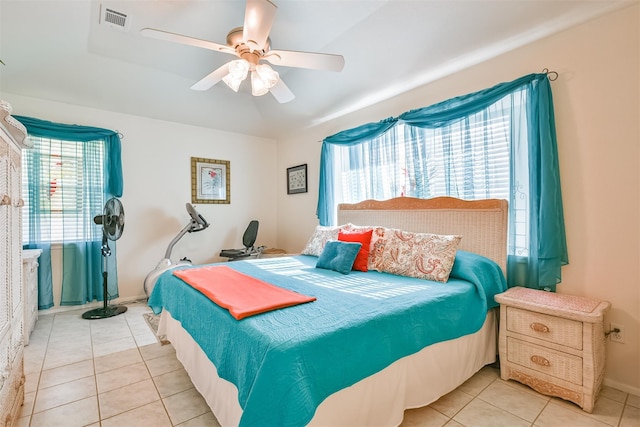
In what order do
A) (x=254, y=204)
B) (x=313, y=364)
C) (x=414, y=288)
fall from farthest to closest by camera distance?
(x=254, y=204) → (x=414, y=288) → (x=313, y=364)

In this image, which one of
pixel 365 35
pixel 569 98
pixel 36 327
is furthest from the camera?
pixel 36 327

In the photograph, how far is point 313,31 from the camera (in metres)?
2.71

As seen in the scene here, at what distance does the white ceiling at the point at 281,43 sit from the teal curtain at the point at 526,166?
386mm

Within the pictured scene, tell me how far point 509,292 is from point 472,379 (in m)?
0.65

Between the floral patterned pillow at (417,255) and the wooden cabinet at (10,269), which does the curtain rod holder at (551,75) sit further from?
the wooden cabinet at (10,269)

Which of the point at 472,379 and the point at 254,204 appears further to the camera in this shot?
the point at 254,204

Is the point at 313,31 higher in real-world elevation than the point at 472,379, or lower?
higher

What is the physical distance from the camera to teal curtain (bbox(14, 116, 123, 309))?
322 centimetres

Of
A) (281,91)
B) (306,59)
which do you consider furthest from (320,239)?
(306,59)

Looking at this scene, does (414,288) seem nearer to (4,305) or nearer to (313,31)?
(4,305)

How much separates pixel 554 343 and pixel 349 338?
1.41 m

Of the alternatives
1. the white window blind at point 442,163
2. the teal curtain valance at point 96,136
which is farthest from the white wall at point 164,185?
the white window blind at point 442,163

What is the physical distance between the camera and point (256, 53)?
6.75 ft

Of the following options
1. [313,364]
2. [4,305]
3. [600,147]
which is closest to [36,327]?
[4,305]
